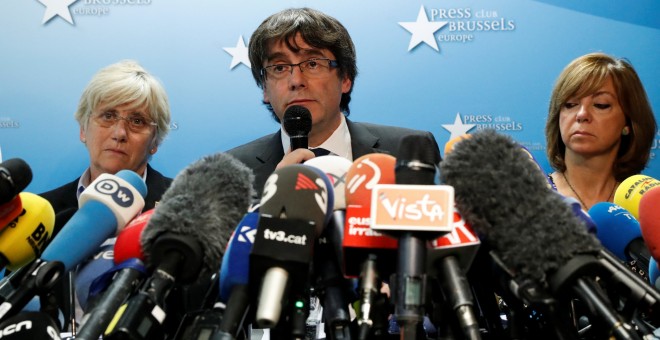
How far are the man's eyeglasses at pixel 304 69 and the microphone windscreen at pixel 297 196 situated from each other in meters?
1.22

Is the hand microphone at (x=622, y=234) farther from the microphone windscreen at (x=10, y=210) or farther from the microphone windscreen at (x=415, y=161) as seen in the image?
the microphone windscreen at (x=10, y=210)

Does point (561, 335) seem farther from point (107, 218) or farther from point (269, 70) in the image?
point (269, 70)

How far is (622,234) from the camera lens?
99cm

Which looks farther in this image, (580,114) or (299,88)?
(580,114)

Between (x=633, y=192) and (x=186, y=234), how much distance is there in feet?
2.86

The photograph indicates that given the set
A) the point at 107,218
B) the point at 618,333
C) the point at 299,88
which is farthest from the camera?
the point at 299,88

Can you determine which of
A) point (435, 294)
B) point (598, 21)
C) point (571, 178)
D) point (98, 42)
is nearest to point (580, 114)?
point (571, 178)

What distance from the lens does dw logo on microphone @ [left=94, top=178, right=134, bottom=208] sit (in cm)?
96

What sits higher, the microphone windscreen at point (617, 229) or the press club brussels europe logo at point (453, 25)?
the press club brussels europe logo at point (453, 25)

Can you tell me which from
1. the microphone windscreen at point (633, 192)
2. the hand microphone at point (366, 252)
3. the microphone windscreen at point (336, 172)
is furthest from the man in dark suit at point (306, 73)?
the hand microphone at point (366, 252)

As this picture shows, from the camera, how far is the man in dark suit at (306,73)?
6.40ft

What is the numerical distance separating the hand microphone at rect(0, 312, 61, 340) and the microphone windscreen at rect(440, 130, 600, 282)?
0.49 meters

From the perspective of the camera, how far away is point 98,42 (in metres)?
2.86

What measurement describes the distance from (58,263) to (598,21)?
102 inches
